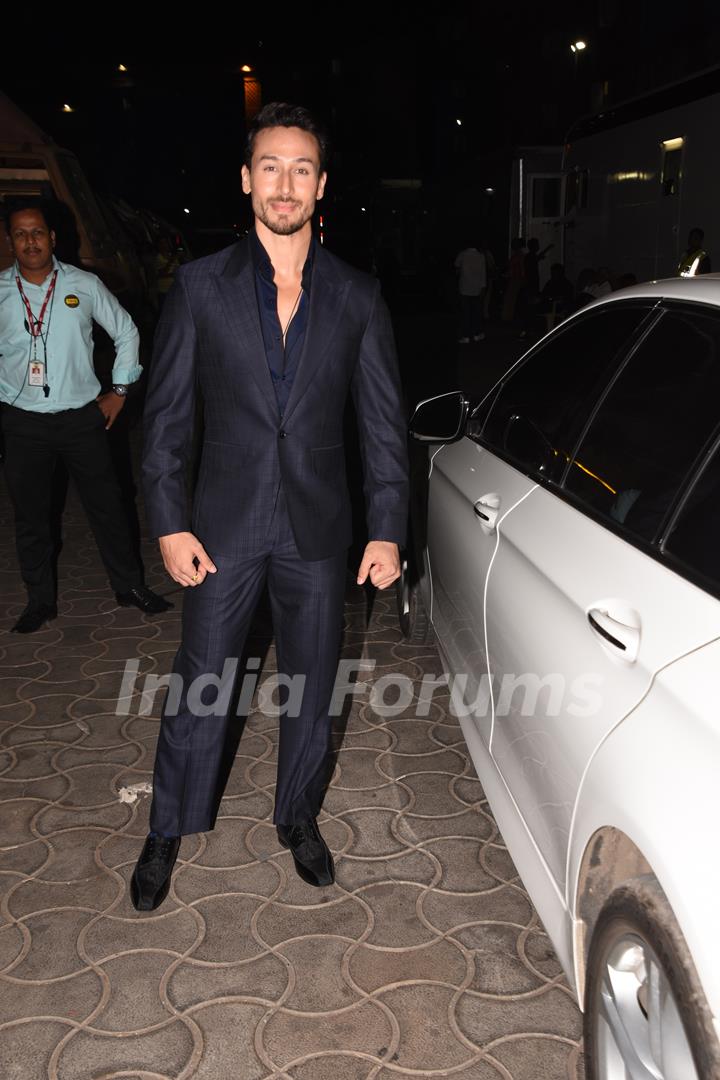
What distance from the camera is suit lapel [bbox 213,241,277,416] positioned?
2.61 m

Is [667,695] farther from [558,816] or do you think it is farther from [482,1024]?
[482,1024]

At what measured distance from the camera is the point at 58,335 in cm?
500

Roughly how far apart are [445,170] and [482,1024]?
53.9 metres

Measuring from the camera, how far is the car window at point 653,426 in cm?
207

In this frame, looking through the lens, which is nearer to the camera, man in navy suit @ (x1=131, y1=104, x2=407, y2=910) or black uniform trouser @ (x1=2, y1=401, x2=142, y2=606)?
man in navy suit @ (x1=131, y1=104, x2=407, y2=910)

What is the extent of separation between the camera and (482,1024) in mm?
2520

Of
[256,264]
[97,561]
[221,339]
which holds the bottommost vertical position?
[97,561]

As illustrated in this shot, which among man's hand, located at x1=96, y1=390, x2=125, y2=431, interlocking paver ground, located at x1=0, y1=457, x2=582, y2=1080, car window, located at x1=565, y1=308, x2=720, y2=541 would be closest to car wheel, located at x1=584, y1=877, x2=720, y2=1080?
interlocking paver ground, located at x1=0, y1=457, x2=582, y2=1080

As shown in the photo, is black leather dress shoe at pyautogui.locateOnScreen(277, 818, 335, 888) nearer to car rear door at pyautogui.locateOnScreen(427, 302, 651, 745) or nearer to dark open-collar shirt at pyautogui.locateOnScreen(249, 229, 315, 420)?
car rear door at pyautogui.locateOnScreen(427, 302, 651, 745)

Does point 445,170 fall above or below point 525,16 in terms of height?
below

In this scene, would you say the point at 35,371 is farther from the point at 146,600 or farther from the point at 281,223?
the point at 281,223

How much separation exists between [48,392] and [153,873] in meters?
2.84

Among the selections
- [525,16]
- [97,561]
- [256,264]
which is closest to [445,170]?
[525,16]

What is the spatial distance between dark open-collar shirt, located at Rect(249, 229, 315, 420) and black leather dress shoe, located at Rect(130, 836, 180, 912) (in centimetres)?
140
